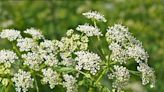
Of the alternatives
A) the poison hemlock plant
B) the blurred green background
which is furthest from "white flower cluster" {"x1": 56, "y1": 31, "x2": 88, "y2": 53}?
the blurred green background

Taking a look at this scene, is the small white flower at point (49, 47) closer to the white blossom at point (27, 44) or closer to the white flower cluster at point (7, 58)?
the white blossom at point (27, 44)

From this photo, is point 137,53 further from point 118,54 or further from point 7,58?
point 7,58

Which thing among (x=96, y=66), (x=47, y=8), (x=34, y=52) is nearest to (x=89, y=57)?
(x=96, y=66)

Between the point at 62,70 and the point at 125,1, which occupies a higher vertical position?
the point at 125,1

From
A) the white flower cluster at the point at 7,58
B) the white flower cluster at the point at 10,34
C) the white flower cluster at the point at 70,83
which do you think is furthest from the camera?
the white flower cluster at the point at 10,34

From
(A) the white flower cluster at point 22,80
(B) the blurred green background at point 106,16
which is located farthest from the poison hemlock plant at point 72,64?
(B) the blurred green background at point 106,16

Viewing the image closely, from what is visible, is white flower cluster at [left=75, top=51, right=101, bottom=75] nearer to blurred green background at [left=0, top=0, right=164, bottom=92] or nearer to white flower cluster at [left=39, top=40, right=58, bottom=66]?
white flower cluster at [left=39, top=40, right=58, bottom=66]

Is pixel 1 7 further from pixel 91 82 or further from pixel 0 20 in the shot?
pixel 91 82
